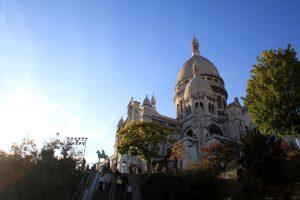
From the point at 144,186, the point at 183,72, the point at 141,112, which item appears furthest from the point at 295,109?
the point at 183,72

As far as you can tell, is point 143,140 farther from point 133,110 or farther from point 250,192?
point 133,110

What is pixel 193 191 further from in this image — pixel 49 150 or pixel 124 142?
pixel 124 142

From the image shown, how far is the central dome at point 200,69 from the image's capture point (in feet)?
235

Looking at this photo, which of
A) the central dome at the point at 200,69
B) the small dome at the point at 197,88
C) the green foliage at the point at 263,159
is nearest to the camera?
the green foliage at the point at 263,159

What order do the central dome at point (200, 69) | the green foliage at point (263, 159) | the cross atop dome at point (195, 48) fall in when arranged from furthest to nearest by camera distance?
the cross atop dome at point (195, 48), the central dome at point (200, 69), the green foliage at point (263, 159)

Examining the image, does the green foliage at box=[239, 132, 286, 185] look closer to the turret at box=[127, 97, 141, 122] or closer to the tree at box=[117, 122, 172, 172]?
the tree at box=[117, 122, 172, 172]

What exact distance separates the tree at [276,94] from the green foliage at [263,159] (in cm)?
139

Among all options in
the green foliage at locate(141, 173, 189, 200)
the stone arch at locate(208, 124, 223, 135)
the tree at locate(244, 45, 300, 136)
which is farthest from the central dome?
the green foliage at locate(141, 173, 189, 200)

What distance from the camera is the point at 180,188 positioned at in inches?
853

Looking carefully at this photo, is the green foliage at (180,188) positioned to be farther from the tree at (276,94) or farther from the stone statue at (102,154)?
the stone statue at (102,154)

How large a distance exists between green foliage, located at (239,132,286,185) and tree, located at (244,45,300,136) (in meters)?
1.39

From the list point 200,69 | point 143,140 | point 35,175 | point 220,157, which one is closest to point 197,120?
point 220,157

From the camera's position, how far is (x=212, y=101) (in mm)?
59125

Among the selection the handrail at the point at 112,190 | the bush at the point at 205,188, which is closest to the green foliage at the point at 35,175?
the handrail at the point at 112,190
